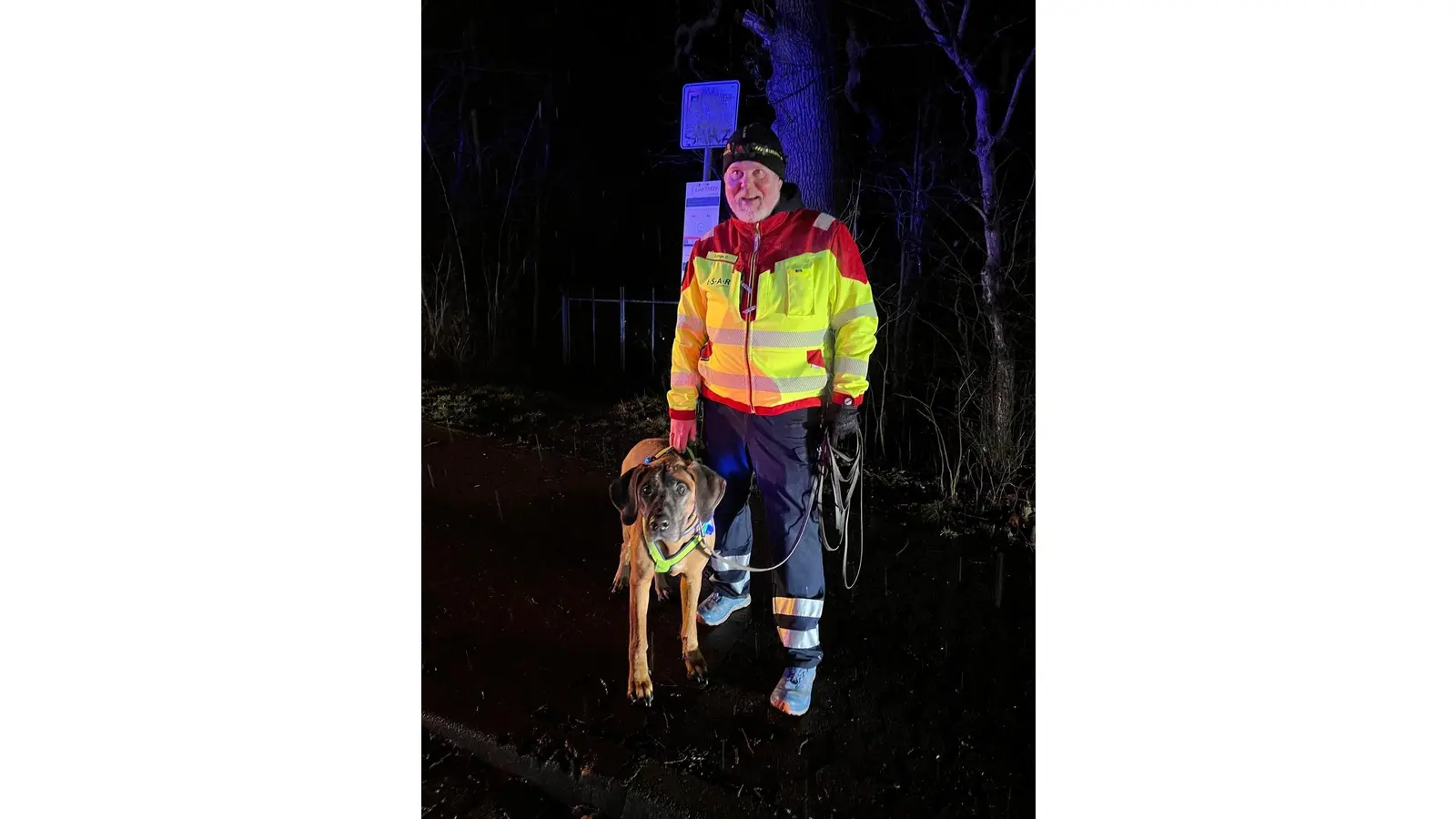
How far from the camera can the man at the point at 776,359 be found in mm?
2602

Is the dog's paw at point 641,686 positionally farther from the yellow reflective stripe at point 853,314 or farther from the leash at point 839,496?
the yellow reflective stripe at point 853,314

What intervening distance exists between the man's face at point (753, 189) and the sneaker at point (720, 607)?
→ 41.4 inches

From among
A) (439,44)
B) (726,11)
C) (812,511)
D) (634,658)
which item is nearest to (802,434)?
(812,511)

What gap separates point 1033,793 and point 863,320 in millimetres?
1299

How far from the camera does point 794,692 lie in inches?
107

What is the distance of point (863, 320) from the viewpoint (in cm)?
259

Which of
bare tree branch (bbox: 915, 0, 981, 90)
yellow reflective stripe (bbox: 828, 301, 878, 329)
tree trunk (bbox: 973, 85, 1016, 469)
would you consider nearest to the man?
yellow reflective stripe (bbox: 828, 301, 878, 329)

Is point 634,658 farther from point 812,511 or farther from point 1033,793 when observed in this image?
point 1033,793

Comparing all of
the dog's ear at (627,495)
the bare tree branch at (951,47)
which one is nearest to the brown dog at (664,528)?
the dog's ear at (627,495)

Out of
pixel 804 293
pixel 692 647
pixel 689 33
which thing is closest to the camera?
pixel 804 293

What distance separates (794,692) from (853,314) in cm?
102

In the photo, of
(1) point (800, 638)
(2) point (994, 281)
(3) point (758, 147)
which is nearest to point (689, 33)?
(3) point (758, 147)

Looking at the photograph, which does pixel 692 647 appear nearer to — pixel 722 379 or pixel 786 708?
pixel 786 708

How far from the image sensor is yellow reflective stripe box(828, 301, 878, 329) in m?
2.60
